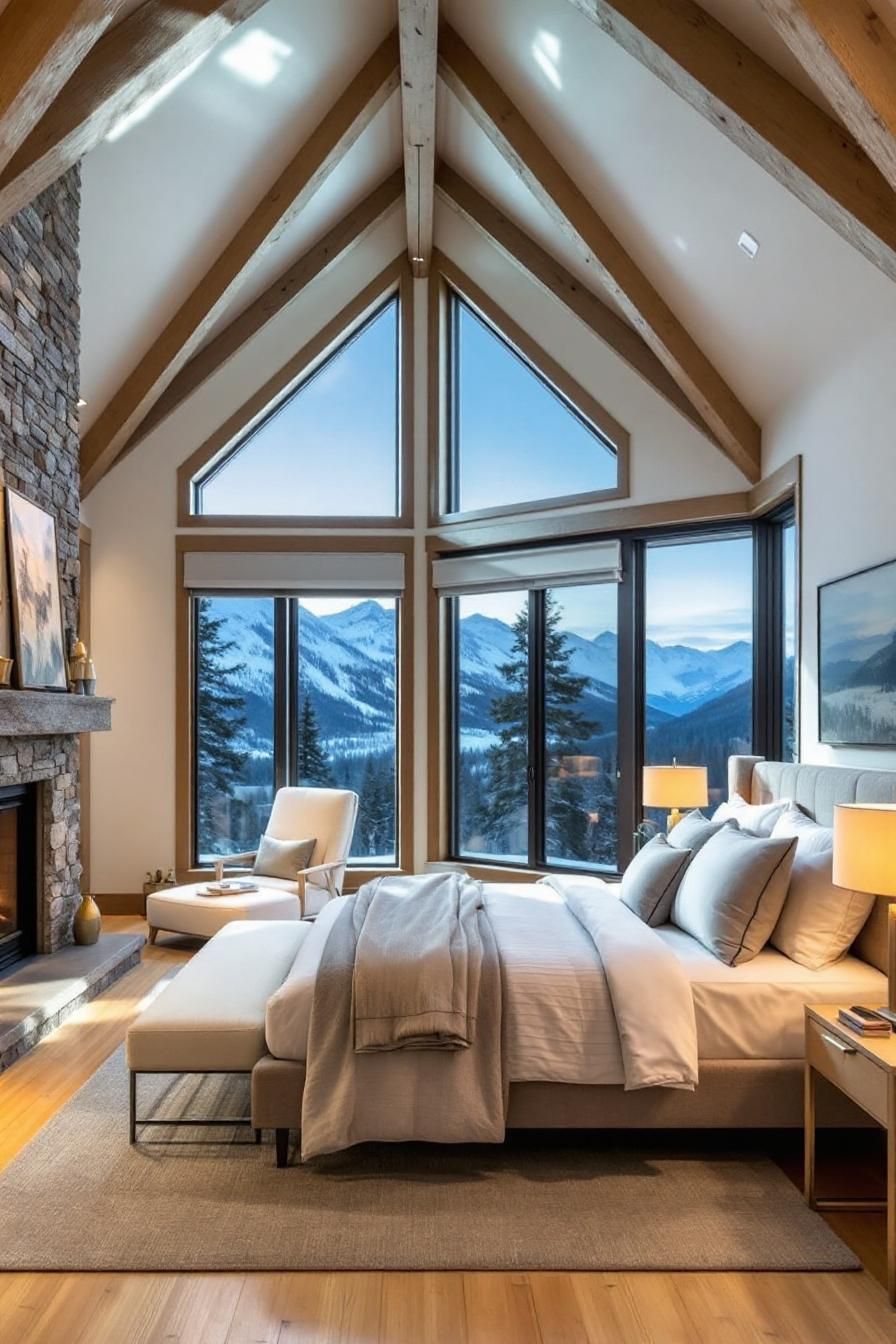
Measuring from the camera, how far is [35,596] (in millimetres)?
4773

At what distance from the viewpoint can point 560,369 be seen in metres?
6.66

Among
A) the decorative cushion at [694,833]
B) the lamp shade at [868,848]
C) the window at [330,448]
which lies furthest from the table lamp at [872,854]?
the window at [330,448]

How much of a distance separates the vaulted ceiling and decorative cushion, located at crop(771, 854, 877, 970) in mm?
2067

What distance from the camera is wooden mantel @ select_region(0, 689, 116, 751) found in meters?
4.27

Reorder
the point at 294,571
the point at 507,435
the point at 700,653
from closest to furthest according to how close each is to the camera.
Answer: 1. the point at 700,653
2. the point at 507,435
3. the point at 294,571

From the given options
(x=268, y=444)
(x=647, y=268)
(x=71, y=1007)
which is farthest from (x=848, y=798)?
(x=268, y=444)

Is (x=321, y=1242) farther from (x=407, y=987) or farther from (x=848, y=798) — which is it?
(x=848, y=798)

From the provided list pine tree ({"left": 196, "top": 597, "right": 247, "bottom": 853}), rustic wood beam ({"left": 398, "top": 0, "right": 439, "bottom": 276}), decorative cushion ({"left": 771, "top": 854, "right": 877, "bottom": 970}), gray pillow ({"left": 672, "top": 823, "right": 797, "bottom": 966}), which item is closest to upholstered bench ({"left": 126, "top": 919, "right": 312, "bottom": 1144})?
gray pillow ({"left": 672, "top": 823, "right": 797, "bottom": 966})

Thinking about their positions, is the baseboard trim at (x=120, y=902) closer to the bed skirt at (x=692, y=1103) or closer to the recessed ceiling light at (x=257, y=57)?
the bed skirt at (x=692, y=1103)

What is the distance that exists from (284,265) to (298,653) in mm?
2611

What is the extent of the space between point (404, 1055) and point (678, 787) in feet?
8.20

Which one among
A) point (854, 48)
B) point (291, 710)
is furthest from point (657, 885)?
point (291, 710)

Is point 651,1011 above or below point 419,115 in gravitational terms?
below

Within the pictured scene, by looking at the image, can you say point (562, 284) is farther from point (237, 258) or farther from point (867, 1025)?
point (867, 1025)
